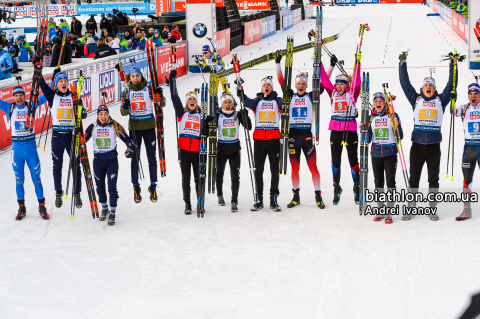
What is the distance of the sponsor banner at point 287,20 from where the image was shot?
34.8m

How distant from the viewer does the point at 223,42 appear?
23.2m

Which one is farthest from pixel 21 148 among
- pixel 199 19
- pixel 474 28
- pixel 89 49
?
pixel 474 28

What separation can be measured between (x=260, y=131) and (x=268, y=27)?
2510cm

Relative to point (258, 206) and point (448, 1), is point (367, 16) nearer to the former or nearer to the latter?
point (448, 1)

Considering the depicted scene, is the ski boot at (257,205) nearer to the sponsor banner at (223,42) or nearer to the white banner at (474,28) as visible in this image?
the white banner at (474,28)

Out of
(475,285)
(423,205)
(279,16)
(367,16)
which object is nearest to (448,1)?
(367,16)

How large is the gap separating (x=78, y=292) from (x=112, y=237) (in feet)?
4.56

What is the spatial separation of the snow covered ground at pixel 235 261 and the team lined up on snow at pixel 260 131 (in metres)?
0.35

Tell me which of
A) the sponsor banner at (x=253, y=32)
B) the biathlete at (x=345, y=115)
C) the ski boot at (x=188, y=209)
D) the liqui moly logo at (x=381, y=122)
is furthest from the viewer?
the sponsor banner at (x=253, y=32)

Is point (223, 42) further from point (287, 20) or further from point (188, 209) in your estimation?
point (188, 209)

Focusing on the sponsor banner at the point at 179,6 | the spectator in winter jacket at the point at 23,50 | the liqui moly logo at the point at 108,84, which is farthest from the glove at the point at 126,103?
the sponsor banner at the point at 179,6

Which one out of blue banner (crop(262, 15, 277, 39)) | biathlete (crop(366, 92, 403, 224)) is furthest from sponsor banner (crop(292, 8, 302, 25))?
biathlete (crop(366, 92, 403, 224))

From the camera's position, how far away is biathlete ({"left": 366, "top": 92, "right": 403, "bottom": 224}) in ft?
22.0

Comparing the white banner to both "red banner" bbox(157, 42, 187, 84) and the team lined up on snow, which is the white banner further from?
the team lined up on snow
